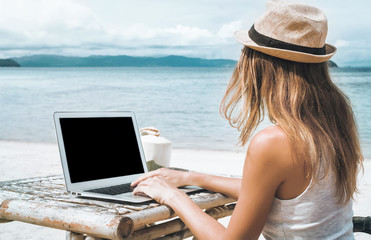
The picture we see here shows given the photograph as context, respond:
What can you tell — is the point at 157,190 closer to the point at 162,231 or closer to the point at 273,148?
the point at 162,231

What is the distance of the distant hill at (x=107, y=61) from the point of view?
5425cm

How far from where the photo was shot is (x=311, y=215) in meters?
1.44

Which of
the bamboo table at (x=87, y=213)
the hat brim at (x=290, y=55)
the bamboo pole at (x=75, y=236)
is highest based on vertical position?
the hat brim at (x=290, y=55)

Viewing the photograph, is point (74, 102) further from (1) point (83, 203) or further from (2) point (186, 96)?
(1) point (83, 203)

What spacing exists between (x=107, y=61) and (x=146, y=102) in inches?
1141

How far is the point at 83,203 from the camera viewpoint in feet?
5.34

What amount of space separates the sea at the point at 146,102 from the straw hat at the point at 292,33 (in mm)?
242

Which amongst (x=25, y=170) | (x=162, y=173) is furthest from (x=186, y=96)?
(x=162, y=173)

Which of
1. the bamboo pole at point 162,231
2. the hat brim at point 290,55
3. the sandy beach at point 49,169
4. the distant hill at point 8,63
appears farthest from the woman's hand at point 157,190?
the distant hill at point 8,63

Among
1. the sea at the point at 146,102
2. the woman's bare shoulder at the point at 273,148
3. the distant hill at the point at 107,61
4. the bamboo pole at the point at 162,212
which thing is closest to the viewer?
the woman's bare shoulder at the point at 273,148

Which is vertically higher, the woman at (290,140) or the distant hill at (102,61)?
the woman at (290,140)

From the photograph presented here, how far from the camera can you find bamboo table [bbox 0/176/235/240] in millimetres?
1389

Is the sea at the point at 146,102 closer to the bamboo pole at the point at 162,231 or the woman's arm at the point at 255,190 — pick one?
the woman's arm at the point at 255,190

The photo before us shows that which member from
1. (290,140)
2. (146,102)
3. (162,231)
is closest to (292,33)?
(290,140)
